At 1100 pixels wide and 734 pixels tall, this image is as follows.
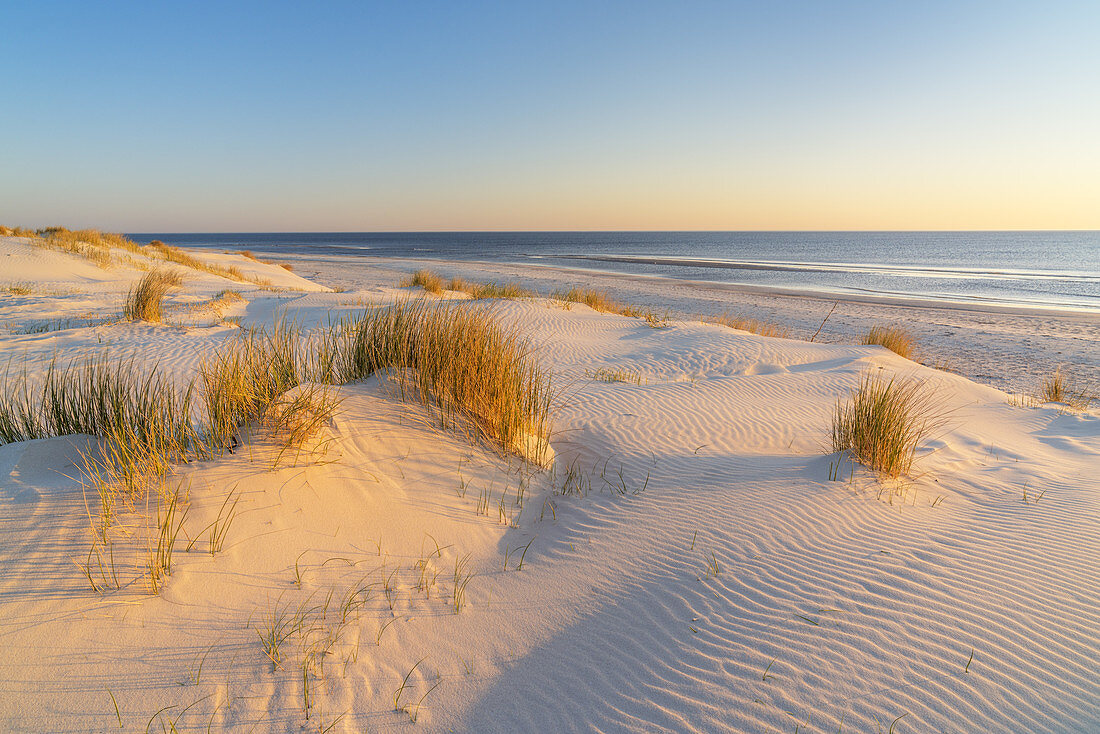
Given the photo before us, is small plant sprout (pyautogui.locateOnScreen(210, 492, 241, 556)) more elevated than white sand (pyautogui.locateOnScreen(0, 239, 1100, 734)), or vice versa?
small plant sprout (pyautogui.locateOnScreen(210, 492, 241, 556))

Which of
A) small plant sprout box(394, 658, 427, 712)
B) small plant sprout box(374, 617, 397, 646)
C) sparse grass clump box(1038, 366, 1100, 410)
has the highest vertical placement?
sparse grass clump box(1038, 366, 1100, 410)

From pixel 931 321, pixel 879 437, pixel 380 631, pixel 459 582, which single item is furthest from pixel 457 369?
pixel 931 321

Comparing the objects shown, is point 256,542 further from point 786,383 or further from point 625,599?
point 786,383

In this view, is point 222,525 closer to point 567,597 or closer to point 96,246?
point 567,597

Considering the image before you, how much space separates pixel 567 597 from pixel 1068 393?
10.0 m

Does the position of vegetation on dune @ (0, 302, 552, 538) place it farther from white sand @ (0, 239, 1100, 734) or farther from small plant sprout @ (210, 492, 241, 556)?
small plant sprout @ (210, 492, 241, 556)

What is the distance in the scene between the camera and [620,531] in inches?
141

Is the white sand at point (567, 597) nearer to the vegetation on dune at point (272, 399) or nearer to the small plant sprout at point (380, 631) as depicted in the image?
the small plant sprout at point (380, 631)

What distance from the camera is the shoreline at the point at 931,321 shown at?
35.4ft

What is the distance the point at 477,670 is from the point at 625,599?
2.92ft

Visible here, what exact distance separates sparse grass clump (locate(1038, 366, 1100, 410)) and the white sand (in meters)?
4.32

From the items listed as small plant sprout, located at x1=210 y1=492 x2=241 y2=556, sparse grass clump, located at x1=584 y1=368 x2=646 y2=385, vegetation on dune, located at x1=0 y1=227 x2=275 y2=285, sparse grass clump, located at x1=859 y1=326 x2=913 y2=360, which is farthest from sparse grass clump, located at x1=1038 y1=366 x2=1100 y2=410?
vegetation on dune, located at x1=0 y1=227 x2=275 y2=285

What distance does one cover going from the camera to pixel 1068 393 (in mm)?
8539

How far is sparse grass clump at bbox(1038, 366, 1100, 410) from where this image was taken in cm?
785
